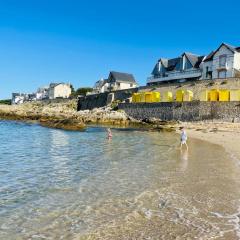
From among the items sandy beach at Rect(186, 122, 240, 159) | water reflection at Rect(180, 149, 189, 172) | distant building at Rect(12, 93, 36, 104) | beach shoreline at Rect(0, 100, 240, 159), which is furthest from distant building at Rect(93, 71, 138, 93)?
distant building at Rect(12, 93, 36, 104)

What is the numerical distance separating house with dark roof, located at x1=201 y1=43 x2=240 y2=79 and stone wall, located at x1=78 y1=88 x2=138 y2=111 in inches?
444

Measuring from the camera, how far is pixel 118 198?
30.7ft

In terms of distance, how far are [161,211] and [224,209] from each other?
4.60 ft

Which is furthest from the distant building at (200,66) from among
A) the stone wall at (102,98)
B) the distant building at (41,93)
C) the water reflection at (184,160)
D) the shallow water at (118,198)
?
the distant building at (41,93)

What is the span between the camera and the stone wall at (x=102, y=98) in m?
57.9

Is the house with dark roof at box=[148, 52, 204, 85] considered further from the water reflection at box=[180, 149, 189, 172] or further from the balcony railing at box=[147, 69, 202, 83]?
the water reflection at box=[180, 149, 189, 172]

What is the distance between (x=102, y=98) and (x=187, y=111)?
23.9 metres

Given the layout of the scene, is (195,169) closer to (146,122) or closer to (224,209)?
(224,209)

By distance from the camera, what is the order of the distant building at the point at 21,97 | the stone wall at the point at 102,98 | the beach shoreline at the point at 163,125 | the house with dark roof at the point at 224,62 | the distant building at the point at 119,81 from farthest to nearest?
the distant building at the point at 21,97 < the distant building at the point at 119,81 < the stone wall at the point at 102,98 < the house with dark roof at the point at 224,62 < the beach shoreline at the point at 163,125

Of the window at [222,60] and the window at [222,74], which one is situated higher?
the window at [222,60]

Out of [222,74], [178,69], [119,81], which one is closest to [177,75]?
[178,69]

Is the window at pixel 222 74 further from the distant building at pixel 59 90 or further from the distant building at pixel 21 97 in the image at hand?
the distant building at pixel 21 97

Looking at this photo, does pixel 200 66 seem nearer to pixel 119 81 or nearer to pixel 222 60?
pixel 222 60

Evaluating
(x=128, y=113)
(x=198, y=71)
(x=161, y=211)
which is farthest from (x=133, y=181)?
(x=198, y=71)
